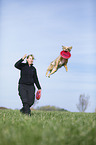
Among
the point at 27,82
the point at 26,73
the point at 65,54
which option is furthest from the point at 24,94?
the point at 65,54

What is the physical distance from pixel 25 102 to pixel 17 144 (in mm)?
4272

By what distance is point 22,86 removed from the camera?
689cm

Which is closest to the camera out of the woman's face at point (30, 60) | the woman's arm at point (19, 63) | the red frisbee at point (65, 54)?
the woman's arm at point (19, 63)

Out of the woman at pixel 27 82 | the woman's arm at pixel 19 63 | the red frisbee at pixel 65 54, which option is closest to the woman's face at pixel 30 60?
the woman at pixel 27 82

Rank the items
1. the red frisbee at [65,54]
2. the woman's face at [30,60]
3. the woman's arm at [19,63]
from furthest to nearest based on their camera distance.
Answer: the red frisbee at [65,54]
the woman's face at [30,60]
the woman's arm at [19,63]

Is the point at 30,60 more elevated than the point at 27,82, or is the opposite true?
the point at 30,60

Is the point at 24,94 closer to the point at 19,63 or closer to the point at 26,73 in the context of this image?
the point at 26,73

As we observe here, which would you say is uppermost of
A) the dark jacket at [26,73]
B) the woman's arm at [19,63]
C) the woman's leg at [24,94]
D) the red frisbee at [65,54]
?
the red frisbee at [65,54]

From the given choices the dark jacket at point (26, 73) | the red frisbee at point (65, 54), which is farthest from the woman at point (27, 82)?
the red frisbee at point (65, 54)

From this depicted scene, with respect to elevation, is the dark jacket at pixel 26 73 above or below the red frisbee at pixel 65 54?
below

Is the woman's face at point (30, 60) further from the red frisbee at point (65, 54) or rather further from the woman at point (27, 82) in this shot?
the red frisbee at point (65, 54)

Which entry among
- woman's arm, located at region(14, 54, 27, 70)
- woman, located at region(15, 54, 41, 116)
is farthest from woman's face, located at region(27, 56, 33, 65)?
woman's arm, located at region(14, 54, 27, 70)

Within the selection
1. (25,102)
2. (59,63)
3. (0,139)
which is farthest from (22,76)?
(0,139)

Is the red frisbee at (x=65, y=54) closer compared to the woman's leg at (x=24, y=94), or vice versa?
the woman's leg at (x=24, y=94)
